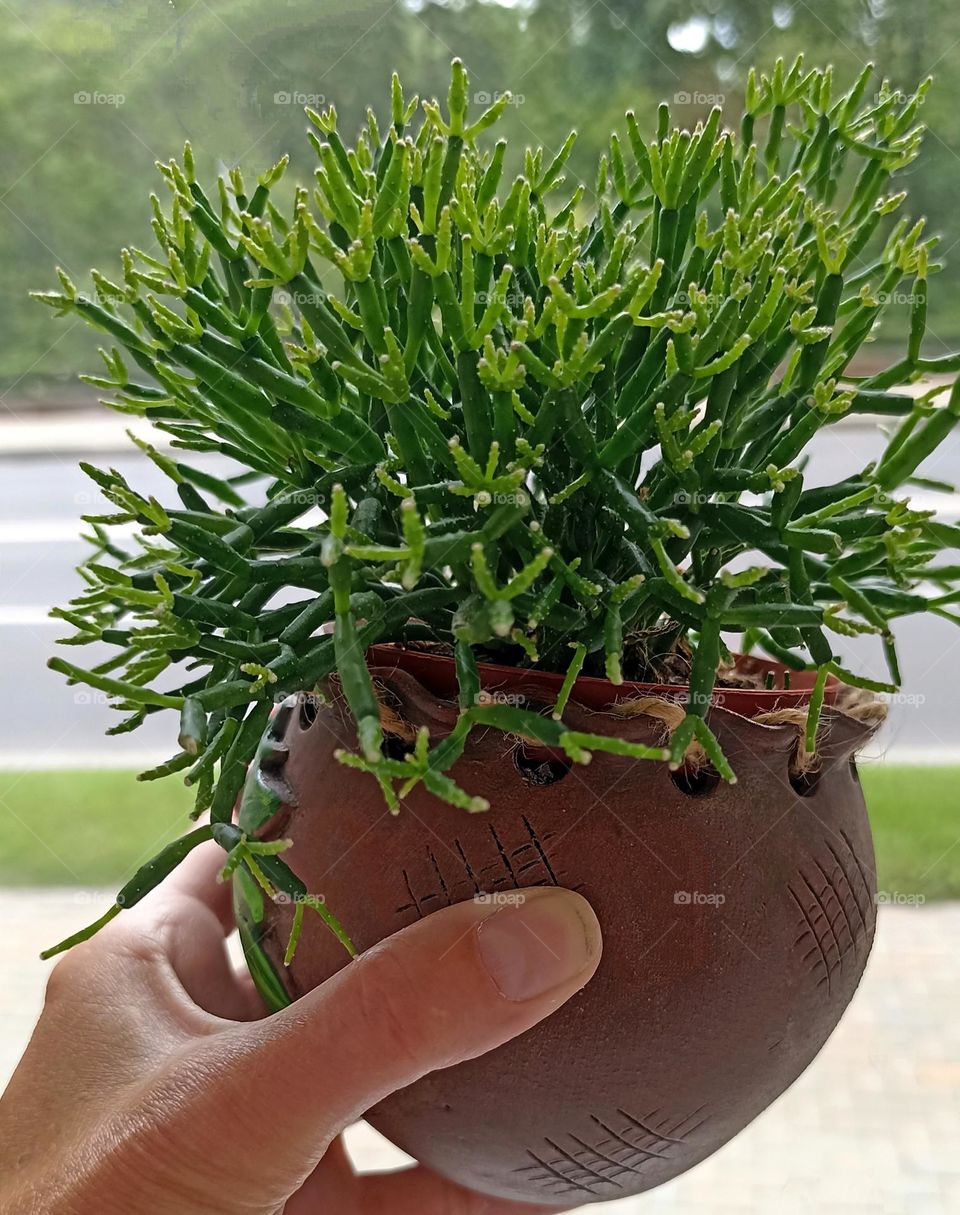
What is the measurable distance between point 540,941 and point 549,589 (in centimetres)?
12

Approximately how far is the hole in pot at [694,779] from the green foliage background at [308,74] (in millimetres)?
731

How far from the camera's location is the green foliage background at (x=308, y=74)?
1026 mm

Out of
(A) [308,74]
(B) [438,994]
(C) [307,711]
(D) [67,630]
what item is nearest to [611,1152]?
(B) [438,994]

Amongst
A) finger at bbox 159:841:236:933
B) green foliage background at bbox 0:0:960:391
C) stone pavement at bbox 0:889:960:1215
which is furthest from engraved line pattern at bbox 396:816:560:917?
green foliage background at bbox 0:0:960:391

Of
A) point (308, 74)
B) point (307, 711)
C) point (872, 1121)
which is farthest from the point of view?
point (308, 74)

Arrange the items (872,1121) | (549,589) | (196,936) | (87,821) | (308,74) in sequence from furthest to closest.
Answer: (87,821) < (308,74) < (872,1121) < (196,936) < (549,589)

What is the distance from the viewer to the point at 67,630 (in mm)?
1140

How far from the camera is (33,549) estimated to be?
4.23 ft

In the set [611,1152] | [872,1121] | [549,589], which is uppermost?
[549,589]

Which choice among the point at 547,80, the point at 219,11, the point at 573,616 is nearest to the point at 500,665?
the point at 573,616

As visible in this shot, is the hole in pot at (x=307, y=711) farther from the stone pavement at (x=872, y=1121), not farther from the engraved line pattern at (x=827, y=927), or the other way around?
the stone pavement at (x=872, y=1121)

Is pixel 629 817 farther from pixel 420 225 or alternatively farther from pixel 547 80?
pixel 547 80

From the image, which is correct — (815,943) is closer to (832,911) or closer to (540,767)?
(832,911)

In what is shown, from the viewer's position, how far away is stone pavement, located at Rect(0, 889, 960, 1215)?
87 cm
